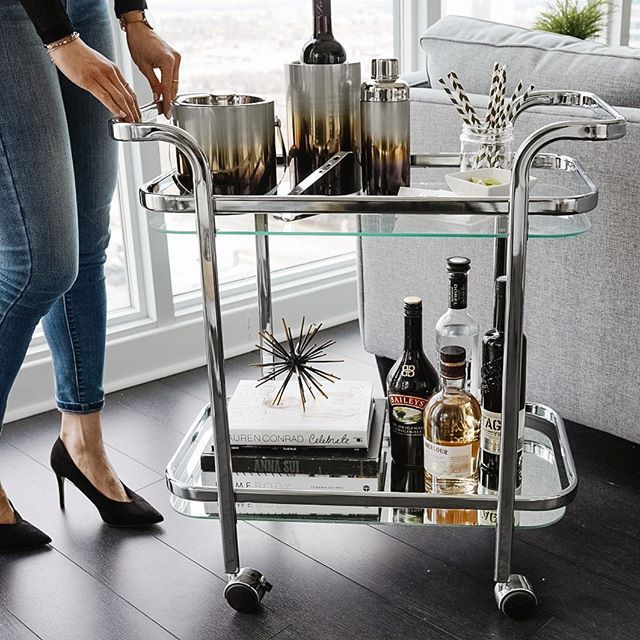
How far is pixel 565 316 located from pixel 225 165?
787 mm

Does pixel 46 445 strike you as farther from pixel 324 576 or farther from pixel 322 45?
pixel 322 45

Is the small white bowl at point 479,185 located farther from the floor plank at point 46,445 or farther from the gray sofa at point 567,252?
the floor plank at point 46,445

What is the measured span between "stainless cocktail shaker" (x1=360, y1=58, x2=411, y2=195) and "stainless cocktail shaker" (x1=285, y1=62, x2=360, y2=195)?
4 centimetres

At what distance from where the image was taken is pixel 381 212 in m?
1.22

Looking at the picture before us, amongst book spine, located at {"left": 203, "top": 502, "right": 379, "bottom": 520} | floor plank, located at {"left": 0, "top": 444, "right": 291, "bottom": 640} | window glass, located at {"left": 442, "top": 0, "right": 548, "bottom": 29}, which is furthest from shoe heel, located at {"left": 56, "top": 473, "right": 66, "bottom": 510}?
window glass, located at {"left": 442, "top": 0, "right": 548, "bottom": 29}

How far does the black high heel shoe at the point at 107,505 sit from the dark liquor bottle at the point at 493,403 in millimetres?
619

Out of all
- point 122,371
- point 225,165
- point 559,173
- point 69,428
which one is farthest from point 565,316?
point 122,371

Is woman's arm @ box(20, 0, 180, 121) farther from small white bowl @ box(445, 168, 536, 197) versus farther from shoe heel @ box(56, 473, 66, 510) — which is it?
shoe heel @ box(56, 473, 66, 510)

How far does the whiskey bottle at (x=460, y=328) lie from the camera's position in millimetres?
1453

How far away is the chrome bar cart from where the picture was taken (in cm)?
120

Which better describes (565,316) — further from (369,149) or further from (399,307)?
(369,149)

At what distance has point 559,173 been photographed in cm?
150

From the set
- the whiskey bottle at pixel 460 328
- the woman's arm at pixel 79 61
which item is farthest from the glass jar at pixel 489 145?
the woman's arm at pixel 79 61

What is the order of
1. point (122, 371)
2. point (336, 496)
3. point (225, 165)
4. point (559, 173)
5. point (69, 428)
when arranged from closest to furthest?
point (225, 165), point (336, 496), point (559, 173), point (69, 428), point (122, 371)
